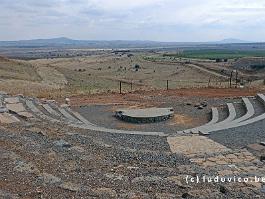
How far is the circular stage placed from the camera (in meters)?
16.7

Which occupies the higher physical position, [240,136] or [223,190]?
[223,190]

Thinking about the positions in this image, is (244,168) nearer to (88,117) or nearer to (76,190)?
(76,190)

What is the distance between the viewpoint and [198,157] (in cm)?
970

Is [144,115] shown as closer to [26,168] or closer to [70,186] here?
[26,168]

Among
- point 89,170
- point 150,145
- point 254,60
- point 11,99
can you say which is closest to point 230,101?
point 150,145

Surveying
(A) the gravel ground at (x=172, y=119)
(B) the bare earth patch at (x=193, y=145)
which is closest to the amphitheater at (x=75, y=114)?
(A) the gravel ground at (x=172, y=119)

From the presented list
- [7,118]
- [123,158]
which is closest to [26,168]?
[123,158]

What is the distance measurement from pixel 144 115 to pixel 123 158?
293 inches

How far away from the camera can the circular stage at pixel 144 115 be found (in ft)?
54.8

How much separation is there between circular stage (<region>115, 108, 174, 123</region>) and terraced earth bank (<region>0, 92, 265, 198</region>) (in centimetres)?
51

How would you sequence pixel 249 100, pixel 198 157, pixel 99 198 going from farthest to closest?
pixel 249 100
pixel 198 157
pixel 99 198

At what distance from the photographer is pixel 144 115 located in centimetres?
1698

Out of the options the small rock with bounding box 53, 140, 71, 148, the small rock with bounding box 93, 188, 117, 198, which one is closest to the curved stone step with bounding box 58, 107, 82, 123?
the small rock with bounding box 53, 140, 71, 148

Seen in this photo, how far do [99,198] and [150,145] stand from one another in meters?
4.40
